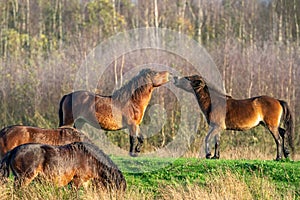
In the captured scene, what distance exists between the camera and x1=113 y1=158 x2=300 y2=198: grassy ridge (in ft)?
35.0

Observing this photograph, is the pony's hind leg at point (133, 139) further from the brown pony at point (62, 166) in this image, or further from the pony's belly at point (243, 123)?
the brown pony at point (62, 166)

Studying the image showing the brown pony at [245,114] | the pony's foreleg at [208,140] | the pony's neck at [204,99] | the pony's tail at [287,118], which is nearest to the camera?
the pony's foreleg at [208,140]

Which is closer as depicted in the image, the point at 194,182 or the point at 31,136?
the point at 194,182

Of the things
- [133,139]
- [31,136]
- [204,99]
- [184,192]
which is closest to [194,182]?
[184,192]

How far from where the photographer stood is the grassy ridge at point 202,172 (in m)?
10.7

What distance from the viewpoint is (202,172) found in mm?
11203

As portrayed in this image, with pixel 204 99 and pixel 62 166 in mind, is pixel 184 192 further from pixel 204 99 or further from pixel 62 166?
pixel 204 99

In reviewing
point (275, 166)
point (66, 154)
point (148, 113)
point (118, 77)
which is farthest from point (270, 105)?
point (118, 77)

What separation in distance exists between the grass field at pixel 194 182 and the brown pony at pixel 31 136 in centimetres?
120

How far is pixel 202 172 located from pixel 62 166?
2682 millimetres

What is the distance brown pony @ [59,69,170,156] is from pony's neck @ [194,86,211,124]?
103 cm

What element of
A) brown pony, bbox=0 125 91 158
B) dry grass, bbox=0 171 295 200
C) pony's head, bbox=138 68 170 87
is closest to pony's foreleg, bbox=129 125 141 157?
pony's head, bbox=138 68 170 87

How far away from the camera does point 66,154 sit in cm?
977

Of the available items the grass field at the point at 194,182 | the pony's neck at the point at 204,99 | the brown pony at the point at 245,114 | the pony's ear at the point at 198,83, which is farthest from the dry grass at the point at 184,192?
the pony's ear at the point at 198,83
